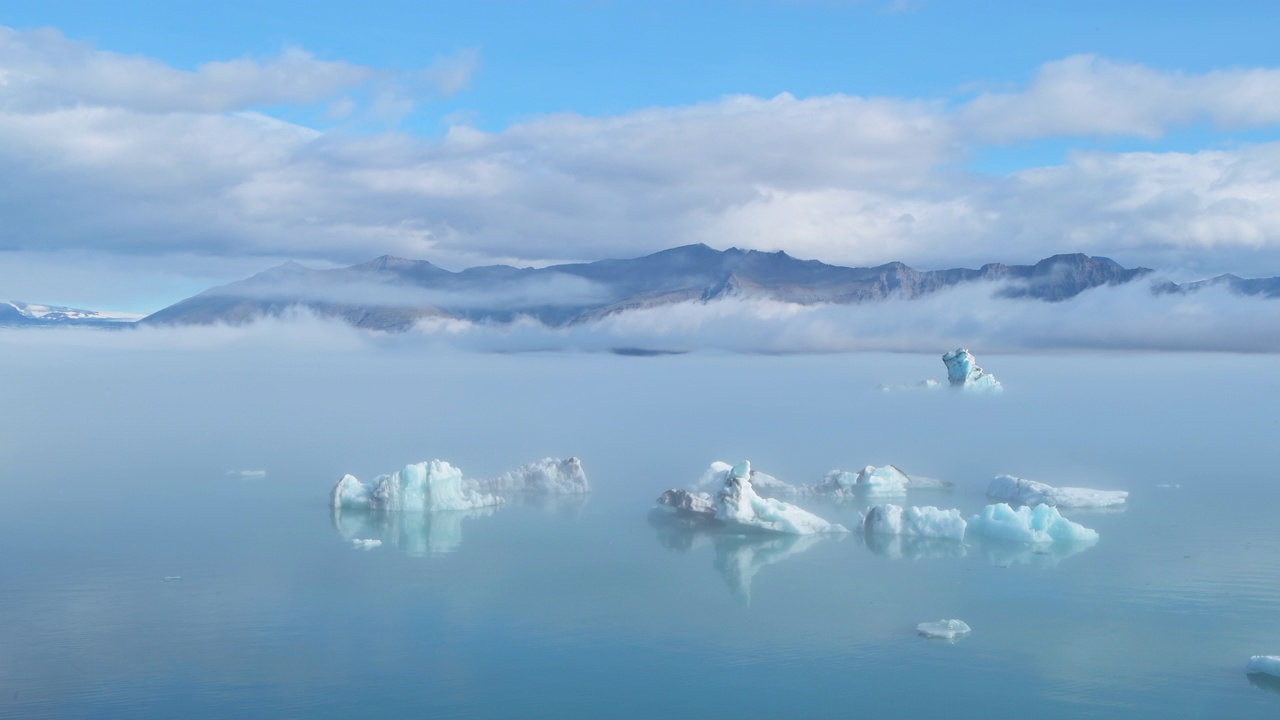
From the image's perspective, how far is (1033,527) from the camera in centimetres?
1775

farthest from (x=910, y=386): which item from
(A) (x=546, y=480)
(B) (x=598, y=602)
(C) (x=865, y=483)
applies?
(B) (x=598, y=602)

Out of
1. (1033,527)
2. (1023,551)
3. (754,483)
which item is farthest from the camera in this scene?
(754,483)

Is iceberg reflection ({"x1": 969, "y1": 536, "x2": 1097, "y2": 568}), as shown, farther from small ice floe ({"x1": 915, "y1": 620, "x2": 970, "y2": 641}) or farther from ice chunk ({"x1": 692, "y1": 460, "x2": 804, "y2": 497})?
ice chunk ({"x1": 692, "y1": 460, "x2": 804, "y2": 497})

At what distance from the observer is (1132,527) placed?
1922 centimetres

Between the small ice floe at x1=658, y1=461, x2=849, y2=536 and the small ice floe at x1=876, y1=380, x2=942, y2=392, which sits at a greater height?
the small ice floe at x1=658, y1=461, x2=849, y2=536

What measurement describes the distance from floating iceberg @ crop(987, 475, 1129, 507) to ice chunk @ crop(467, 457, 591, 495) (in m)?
8.25

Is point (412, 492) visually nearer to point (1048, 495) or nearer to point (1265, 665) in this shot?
point (1048, 495)

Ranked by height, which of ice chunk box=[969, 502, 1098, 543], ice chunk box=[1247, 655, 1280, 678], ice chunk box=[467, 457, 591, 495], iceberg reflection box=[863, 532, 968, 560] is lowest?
ice chunk box=[1247, 655, 1280, 678]

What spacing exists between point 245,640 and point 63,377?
8313 centimetres

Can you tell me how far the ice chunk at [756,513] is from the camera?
58.3ft

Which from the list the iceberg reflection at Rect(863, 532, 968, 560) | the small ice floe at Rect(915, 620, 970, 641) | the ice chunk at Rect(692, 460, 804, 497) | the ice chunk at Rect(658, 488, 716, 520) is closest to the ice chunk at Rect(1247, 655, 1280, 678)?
the small ice floe at Rect(915, 620, 970, 641)

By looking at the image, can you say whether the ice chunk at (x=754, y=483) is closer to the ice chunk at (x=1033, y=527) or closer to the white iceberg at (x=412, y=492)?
the ice chunk at (x=1033, y=527)

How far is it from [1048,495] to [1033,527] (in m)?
3.09

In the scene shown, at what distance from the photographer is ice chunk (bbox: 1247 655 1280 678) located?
11336 mm
